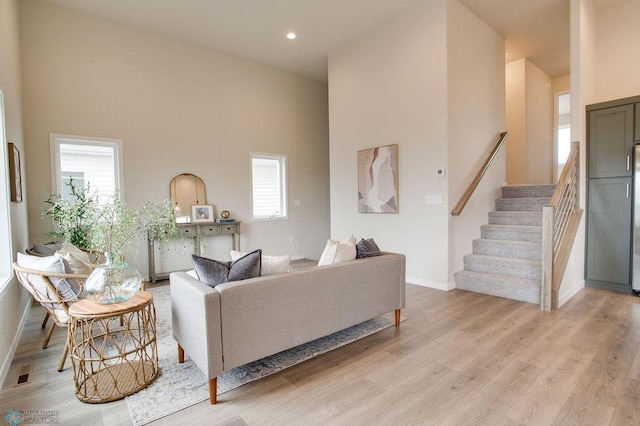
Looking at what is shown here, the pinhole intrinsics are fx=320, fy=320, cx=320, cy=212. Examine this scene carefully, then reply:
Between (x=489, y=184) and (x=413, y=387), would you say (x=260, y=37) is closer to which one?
(x=489, y=184)

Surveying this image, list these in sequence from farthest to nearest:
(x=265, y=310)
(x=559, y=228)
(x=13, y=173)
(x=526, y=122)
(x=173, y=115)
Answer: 1. (x=526, y=122)
2. (x=173, y=115)
3. (x=559, y=228)
4. (x=13, y=173)
5. (x=265, y=310)

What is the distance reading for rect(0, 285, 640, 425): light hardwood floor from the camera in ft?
5.98

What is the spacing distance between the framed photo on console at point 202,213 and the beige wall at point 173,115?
0.56 ft

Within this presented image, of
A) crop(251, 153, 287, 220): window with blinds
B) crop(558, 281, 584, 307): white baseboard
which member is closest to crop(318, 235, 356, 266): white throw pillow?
crop(558, 281, 584, 307): white baseboard

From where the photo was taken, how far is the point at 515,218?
4754 millimetres

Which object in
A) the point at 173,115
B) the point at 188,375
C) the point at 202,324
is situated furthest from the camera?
the point at 173,115

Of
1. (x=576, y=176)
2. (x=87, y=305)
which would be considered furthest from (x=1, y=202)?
(x=576, y=176)

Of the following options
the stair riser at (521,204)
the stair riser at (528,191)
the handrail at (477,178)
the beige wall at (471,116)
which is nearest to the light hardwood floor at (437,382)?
the handrail at (477,178)

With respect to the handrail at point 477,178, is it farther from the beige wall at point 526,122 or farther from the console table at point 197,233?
the console table at point 197,233

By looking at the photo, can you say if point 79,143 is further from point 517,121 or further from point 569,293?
point 517,121

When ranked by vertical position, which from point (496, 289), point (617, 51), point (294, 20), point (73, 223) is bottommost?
point (496, 289)

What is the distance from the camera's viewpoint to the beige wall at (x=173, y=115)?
4.21 meters

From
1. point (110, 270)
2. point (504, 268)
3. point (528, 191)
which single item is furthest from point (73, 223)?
point (528, 191)

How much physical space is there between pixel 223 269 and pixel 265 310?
39 centimetres
